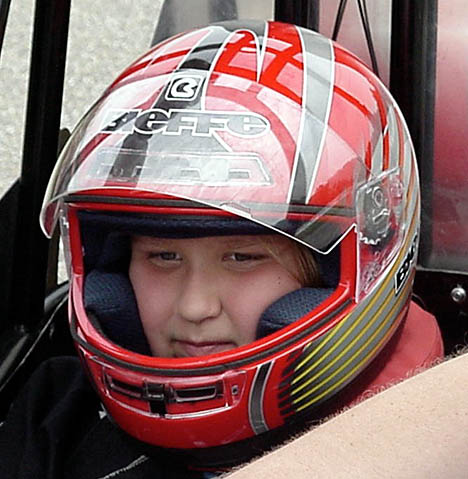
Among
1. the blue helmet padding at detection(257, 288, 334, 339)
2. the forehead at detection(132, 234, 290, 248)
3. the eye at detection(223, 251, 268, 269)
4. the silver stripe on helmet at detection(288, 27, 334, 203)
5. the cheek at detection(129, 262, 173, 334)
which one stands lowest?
the cheek at detection(129, 262, 173, 334)

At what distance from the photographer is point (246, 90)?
1.18m

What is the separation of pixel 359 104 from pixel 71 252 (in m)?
0.41

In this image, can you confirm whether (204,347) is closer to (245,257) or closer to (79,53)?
(245,257)

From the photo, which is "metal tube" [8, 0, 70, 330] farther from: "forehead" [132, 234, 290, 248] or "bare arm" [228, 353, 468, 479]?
"bare arm" [228, 353, 468, 479]

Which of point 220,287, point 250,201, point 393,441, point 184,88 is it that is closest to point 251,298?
point 220,287

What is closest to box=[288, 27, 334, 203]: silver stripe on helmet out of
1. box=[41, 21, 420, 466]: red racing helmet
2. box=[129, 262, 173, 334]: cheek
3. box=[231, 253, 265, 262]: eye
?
box=[41, 21, 420, 466]: red racing helmet

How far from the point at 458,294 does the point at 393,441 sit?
1062mm

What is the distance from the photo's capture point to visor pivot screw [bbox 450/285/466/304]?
1.54 metres

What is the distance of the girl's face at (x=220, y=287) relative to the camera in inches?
46.5

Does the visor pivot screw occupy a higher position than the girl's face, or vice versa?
the girl's face

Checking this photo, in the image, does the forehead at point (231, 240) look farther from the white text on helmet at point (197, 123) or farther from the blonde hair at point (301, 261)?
the white text on helmet at point (197, 123)

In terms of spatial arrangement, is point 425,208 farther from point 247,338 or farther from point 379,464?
point 379,464

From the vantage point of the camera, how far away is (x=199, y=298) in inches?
46.2

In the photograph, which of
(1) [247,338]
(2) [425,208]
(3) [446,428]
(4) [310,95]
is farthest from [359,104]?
(3) [446,428]
